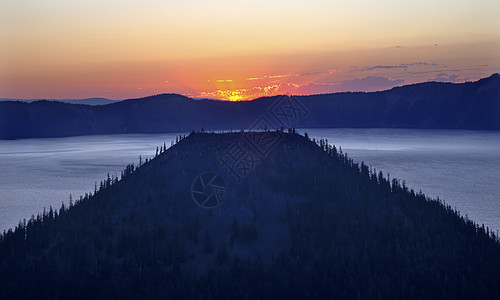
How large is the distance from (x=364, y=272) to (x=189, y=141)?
36790 millimetres

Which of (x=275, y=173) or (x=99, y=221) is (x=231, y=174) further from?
(x=99, y=221)

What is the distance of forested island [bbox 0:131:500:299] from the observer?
5994 cm

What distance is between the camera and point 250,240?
213ft

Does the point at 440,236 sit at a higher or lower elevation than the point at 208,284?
higher

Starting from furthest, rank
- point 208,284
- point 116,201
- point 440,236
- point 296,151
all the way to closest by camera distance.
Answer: point 296,151 → point 116,201 → point 440,236 → point 208,284

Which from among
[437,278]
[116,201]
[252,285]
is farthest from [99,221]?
[437,278]

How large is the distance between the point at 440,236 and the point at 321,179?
18.8 m

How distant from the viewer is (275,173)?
246 feet

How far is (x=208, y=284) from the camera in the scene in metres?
58.6

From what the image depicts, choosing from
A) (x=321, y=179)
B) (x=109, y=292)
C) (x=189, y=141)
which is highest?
(x=189, y=141)

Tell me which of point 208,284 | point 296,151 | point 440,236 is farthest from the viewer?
point 296,151

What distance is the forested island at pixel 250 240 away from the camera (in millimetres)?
59938

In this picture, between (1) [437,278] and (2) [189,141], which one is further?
(2) [189,141]

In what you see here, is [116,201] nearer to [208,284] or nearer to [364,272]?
[208,284]
